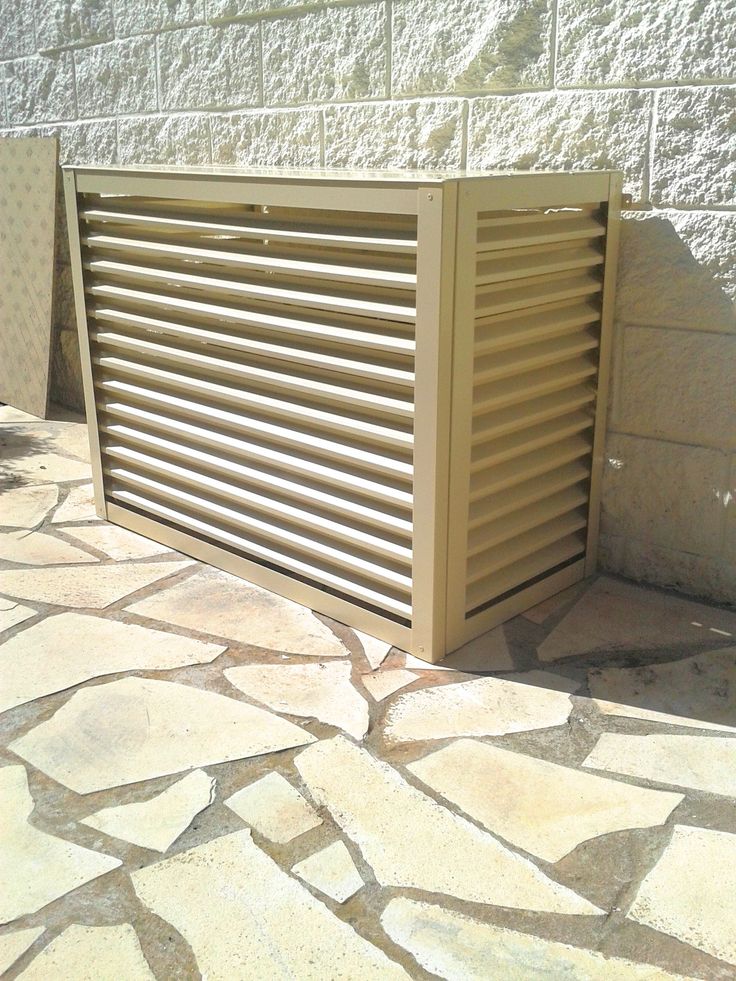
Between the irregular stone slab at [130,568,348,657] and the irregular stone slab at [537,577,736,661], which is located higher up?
the irregular stone slab at [130,568,348,657]

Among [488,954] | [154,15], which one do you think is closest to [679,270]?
[488,954]

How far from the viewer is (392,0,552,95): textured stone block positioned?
127 inches

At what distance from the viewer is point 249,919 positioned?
1.88 m

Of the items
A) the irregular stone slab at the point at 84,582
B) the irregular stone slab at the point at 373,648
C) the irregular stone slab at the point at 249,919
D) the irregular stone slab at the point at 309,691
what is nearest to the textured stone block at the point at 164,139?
the irregular stone slab at the point at 84,582

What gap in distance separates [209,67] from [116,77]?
800 mm

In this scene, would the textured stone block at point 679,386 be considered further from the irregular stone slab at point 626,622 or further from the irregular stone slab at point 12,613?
the irregular stone slab at point 12,613

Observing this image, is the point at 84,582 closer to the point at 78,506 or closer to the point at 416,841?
the point at 78,506

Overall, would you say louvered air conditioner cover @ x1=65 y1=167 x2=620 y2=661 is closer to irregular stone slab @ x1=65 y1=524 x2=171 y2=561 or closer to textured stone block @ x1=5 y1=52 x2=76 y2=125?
irregular stone slab @ x1=65 y1=524 x2=171 y2=561

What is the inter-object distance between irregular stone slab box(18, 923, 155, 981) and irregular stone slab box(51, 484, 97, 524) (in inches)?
93.1

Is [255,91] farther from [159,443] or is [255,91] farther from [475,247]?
[475,247]

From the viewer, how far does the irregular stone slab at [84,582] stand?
3.28 meters

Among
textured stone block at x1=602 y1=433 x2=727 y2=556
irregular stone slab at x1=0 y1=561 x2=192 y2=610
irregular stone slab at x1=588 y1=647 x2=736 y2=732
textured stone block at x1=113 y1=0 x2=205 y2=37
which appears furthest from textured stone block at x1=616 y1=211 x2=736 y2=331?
textured stone block at x1=113 y1=0 x2=205 y2=37

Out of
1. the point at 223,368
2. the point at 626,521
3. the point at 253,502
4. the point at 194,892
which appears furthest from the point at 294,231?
the point at 194,892

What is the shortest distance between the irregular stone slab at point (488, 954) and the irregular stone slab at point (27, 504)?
102 inches
